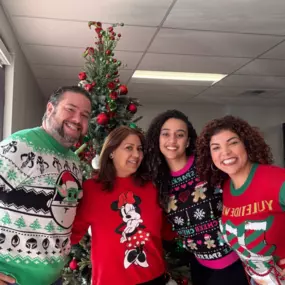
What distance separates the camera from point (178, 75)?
4.38 metres

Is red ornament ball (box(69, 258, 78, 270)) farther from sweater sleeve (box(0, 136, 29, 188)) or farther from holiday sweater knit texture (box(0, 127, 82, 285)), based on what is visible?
sweater sleeve (box(0, 136, 29, 188))

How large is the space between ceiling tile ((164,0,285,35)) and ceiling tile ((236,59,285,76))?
0.86 m

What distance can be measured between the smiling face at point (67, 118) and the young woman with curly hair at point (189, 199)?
16.8 inches

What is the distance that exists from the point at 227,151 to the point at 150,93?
4.04 m

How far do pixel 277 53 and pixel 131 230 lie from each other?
8.76 ft

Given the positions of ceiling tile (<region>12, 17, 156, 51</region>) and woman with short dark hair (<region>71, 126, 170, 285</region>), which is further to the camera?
ceiling tile (<region>12, 17, 156, 51</region>)

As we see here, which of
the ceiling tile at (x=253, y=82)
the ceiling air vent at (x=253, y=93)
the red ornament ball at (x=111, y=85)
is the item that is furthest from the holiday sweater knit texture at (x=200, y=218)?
the ceiling air vent at (x=253, y=93)

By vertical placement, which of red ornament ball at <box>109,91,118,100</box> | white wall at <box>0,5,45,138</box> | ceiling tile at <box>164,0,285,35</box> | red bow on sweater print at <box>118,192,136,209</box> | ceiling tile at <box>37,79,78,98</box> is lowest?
red bow on sweater print at <box>118,192,136,209</box>

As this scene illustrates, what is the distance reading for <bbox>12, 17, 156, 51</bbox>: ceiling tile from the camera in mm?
Result: 2768

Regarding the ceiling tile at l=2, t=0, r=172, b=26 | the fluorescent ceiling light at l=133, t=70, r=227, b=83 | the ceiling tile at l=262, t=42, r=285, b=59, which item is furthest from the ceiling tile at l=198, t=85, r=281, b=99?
the ceiling tile at l=2, t=0, r=172, b=26

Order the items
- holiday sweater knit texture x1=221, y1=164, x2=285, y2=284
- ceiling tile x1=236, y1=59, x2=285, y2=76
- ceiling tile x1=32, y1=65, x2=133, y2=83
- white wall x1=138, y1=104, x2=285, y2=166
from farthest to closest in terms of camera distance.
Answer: white wall x1=138, y1=104, x2=285, y2=166, ceiling tile x1=32, y1=65, x2=133, y2=83, ceiling tile x1=236, y1=59, x2=285, y2=76, holiday sweater knit texture x1=221, y1=164, x2=285, y2=284

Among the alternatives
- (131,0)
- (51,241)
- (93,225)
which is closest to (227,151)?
(93,225)

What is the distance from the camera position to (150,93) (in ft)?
18.1

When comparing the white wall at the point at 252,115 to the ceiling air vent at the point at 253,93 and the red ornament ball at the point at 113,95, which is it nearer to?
the ceiling air vent at the point at 253,93
